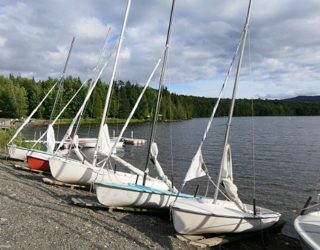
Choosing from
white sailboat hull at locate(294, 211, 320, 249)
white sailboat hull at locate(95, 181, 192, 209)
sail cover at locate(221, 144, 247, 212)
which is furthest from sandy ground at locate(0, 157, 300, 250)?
white sailboat hull at locate(294, 211, 320, 249)

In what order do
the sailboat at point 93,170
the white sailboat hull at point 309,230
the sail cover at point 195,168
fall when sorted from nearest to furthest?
the white sailboat hull at point 309,230 < the sail cover at point 195,168 < the sailboat at point 93,170

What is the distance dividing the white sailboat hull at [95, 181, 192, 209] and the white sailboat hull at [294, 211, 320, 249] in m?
5.60

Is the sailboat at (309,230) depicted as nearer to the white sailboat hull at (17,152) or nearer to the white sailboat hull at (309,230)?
the white sailboat hull at (309,230)

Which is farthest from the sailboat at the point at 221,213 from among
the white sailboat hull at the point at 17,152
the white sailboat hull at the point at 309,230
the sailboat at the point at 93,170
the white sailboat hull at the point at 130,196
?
the white sailboat hull at the point at 17,152

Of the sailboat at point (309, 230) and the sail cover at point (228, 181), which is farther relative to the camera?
the sail cover at point (228, 181)

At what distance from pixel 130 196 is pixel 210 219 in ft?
14.5

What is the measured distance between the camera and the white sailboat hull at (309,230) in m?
11.3

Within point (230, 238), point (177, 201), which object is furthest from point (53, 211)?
point (230, 238)

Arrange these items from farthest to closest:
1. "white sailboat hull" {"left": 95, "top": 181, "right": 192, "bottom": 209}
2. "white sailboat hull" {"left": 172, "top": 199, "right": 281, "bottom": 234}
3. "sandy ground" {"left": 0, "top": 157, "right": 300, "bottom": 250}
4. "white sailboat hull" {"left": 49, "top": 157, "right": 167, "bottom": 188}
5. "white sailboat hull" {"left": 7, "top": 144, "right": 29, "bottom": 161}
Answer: "white sailboat hull" {"left": 7, "top": 144, "right": 29, "bottom": 161}, "white sailboat hull" {"left": 49, "top": 157, "right": 167, "bottom": 188}, "white sailboat hull" {"left": 95, "top": 181, "right": 192, "bottom": 209}, "white sailboat hull" {"left": 172, "top": 199, "right": 281, "bottom": 234}, "sandy ground" {"left": 0, "top": 157, "right": 300, "bottom": 250}

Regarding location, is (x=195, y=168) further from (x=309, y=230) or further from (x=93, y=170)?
(x=93, y=170)

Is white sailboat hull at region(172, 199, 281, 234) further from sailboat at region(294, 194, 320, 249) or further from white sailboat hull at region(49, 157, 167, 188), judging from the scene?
white sailboat hull at region(49, 157, 167, 188)

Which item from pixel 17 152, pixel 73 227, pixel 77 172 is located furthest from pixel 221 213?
pixel 17 152

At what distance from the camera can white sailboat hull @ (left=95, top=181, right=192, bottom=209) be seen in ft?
55.7

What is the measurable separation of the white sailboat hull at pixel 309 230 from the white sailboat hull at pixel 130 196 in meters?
5.60
